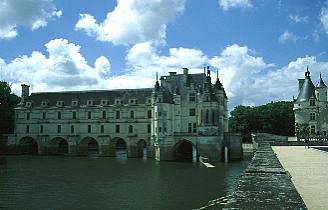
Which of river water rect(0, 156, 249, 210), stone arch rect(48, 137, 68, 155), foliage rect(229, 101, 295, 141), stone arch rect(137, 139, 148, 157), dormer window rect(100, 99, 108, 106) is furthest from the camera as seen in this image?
foliage rect(229, 101, 295, 141)

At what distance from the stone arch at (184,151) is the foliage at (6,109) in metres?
35.8

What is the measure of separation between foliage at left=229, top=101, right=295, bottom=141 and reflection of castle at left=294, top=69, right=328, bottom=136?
23327 millimetres

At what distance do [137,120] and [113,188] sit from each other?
3375cm

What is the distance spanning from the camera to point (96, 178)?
114 ft

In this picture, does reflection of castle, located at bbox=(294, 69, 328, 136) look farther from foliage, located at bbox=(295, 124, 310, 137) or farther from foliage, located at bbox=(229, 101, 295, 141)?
foliage, located at bbox=(229, 101, 295, 141)

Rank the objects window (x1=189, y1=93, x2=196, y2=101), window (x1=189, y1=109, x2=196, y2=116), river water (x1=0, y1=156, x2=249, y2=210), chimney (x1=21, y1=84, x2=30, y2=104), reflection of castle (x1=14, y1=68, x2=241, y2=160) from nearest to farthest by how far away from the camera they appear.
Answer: river water (x1=0, y1=156, x2=249, y2=210) → reflection of castle (x1=14, y1=68, x2=241, y2=160) → window (x1=189, y1=93, x2=196, y2=101) → window (x1=189, y1=109, x2=196, y2=116) → chimney (x1=21, y1=84, x2=30, y2=104)

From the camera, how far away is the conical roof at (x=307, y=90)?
6088cm

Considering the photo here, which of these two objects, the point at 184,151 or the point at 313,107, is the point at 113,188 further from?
the point at 313,107

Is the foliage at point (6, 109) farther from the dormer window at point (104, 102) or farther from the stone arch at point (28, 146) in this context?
the dormer window at point (104, 102)

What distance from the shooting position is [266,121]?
87250 millimetres

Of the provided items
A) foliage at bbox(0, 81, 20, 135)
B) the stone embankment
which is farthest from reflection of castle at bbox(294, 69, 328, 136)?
the stone embankment

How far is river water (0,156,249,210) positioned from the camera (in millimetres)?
22609

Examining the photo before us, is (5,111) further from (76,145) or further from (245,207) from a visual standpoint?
(245,207)

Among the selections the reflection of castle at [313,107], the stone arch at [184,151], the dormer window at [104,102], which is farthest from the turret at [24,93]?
the reflection of castle at [313,107]
